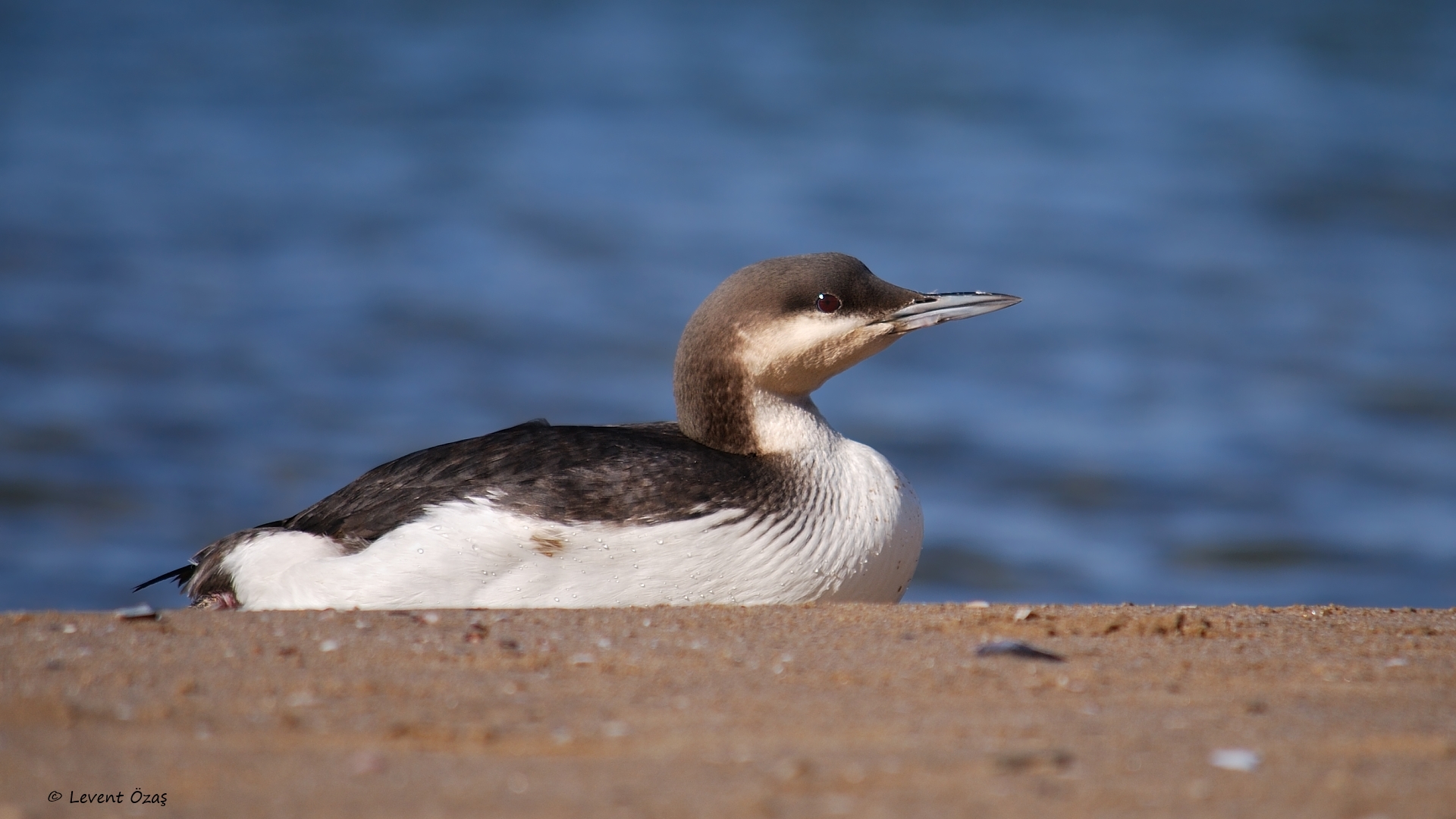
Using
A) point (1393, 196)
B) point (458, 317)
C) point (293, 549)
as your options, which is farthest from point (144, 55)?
point (293, 549)

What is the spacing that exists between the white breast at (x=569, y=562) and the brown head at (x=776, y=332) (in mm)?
454

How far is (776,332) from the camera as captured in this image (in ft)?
15.2

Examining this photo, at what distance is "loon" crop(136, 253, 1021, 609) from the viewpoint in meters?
4.16

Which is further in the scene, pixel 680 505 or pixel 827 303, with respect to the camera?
pixel 827 303

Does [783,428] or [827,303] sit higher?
[827,303]

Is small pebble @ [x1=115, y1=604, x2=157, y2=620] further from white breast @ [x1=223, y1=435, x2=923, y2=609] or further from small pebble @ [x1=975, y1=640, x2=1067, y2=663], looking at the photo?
small pebble @ [x1=975, y1=640, x2=1067, y2=663]

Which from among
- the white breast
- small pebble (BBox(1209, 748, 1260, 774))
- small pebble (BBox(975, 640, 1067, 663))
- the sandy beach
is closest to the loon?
the white breast

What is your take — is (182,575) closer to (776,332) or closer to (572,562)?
(572,562)

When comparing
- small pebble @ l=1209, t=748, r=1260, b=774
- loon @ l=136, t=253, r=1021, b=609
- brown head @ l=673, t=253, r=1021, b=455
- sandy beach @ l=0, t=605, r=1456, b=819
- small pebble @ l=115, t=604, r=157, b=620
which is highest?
brown head @ l=673, t=253, r=1021, b=455

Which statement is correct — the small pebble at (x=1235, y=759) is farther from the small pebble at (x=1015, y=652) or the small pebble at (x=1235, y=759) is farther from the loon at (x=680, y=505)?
the loon at (x=680, y=505)

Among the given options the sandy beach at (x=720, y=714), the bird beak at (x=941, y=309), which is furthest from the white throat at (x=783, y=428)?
the sandy beach at (x=720, y=714)

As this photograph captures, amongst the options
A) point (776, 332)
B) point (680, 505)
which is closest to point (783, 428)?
point (776, 332)

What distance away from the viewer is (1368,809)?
2.35m

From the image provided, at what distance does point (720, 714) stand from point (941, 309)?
2.31 metres
